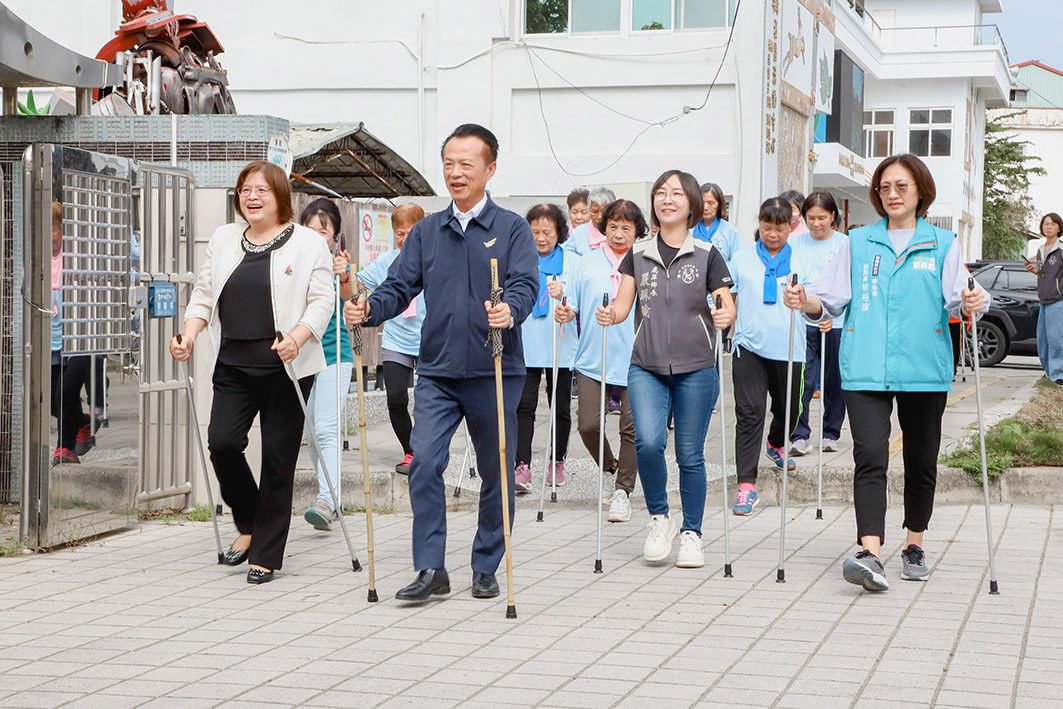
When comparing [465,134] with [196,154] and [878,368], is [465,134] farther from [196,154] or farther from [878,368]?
[196,154]

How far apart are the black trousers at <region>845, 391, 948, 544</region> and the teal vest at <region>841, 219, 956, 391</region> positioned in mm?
100

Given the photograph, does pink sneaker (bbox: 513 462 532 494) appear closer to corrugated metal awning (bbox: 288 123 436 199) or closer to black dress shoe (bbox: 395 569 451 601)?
black dress shoe (bbox: 395 569 451 601)

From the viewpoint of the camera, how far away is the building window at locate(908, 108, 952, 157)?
4675 cm

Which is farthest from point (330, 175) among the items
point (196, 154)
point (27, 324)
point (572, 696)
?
point (572, 696)

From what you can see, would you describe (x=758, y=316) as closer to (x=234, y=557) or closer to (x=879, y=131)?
(x=234, y=557)

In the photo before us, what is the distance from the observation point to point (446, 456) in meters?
6.84

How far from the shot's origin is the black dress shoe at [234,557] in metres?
7.47

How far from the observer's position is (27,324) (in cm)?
774

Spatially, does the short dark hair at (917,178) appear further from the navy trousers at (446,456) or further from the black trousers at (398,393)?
the black trousers at (398,393)

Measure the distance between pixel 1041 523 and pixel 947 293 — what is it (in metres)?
2.42

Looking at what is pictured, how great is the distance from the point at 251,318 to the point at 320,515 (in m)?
1.60

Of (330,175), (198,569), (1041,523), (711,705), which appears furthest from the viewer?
(330,175)

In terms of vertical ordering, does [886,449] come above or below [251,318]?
below

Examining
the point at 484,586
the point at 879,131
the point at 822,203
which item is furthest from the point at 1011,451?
the point at 879,131
